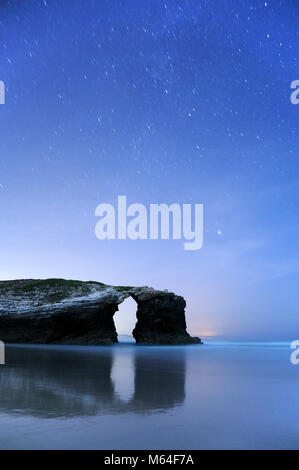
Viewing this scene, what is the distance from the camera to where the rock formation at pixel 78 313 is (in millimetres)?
53750

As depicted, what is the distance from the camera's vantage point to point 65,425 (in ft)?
20.7

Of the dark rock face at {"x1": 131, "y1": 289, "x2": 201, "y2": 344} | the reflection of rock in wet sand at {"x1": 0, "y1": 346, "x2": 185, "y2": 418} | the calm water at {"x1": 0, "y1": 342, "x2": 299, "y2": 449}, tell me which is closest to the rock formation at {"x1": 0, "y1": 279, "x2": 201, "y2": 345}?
the dark rock face at {"x1": 131, "y1": 289, "x2": 201, "y2": 344}

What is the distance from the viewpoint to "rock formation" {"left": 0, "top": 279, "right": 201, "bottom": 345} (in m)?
53.8

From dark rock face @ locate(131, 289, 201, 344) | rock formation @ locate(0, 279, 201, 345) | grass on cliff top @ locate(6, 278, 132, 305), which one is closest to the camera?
rock formation @ locate(0, 279, 201, 345)

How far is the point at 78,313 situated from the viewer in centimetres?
5391

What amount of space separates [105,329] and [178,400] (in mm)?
48978

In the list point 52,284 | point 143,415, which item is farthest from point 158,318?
point 143,415

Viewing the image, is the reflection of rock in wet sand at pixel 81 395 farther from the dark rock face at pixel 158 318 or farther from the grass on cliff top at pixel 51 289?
the dark rock face at pixel 158 318

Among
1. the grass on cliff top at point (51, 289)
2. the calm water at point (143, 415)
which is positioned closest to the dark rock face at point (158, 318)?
the grass on cliff top at point (51, 289)

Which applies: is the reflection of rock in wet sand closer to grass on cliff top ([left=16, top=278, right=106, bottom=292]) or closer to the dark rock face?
the dark rock face

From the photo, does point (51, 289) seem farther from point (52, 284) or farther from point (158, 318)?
point (158, 318)

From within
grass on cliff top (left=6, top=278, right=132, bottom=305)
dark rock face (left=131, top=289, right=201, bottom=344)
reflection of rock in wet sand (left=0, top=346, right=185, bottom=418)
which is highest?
grass on cliff top (left=6, top=278, right=132, bottom=305)

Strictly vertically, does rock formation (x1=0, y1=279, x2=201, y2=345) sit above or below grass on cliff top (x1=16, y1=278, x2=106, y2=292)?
below
